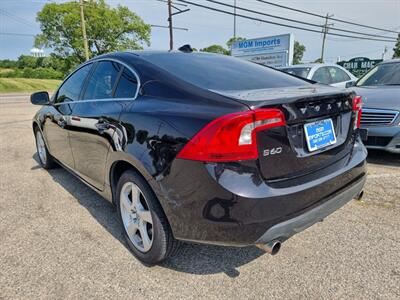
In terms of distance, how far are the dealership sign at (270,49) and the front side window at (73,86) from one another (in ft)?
45.1

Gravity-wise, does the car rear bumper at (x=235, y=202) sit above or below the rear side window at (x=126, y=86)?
below

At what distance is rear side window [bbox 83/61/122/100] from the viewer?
8.75 ft

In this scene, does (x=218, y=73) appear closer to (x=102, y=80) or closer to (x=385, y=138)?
(x=102, y=80)

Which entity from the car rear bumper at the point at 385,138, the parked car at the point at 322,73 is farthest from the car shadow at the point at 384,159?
the parked car at the point at 322,73

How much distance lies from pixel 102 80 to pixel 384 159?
430 centimetres

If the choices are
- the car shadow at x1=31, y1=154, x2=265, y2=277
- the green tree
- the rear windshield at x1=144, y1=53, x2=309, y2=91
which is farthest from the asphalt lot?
the green tree

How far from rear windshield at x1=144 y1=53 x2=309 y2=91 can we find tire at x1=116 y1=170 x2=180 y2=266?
0.82 m

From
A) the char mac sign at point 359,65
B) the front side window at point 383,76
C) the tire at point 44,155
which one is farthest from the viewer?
the char mac sign at point 359,65

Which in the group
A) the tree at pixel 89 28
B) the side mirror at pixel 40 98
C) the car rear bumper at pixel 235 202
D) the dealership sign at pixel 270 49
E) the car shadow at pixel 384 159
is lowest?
the car shadow at pixel 384 159

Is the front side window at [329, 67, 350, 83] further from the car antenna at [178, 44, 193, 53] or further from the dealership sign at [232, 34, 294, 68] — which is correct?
the dealership sign at [232, 34, 294, 68]

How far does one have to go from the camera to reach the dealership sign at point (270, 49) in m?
17.5

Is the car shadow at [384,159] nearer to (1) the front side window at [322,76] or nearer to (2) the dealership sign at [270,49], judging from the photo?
(1) the front side window at [322,76]

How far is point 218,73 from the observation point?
7.80 ft

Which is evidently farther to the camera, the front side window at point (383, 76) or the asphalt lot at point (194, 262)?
the front side window at point (383, 76)
